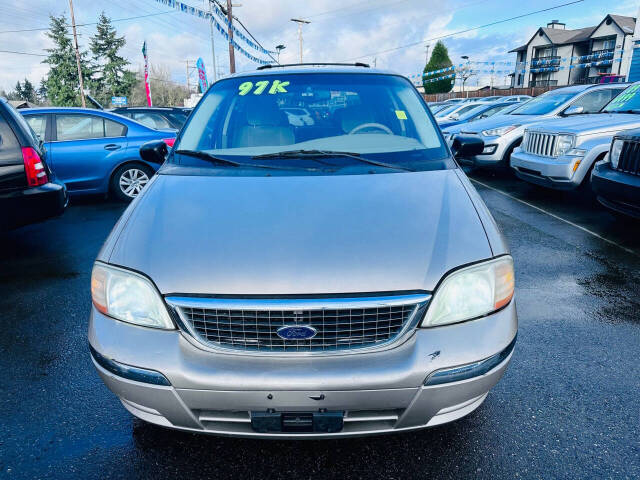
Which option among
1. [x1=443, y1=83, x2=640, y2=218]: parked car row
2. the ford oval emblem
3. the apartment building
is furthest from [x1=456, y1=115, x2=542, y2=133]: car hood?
the apartment building

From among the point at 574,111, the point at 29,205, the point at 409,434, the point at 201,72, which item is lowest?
the point at 409,434

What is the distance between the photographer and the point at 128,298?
70.1 inches

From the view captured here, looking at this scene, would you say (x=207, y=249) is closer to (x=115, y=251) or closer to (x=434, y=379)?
(x=115, y=251)

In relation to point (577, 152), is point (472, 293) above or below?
below

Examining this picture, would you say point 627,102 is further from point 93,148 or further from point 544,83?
point 544,83

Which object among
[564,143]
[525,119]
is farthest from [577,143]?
[525,119]

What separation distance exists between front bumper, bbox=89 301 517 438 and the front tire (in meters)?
6.33

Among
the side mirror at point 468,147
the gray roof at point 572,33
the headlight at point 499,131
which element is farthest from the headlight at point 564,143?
the gray roof at point 572,33

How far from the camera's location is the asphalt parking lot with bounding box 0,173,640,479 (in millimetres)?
1948

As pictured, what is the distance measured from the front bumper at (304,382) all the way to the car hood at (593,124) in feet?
19.2

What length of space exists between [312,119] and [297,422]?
1.94 metres

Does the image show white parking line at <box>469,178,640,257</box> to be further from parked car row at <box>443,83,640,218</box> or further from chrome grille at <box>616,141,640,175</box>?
chrome grille at <box>616,141,640,175</box>

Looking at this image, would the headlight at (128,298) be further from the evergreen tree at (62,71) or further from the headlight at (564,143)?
the evergreen tree at (62,71)

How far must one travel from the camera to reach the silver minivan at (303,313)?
1.63 metres
